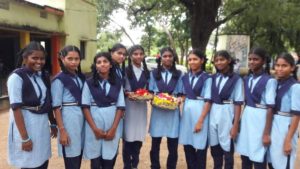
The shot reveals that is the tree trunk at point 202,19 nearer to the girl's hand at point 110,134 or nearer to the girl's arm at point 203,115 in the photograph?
the girl's arm at point 203,115

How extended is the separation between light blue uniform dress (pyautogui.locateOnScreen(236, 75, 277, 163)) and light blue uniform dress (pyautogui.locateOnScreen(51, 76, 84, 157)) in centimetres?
177

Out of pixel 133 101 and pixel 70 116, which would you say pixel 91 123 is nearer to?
pixel 70 116

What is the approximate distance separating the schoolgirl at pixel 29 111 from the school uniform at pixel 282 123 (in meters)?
2.26

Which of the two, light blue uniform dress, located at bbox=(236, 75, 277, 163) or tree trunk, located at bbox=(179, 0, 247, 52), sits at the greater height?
tree trunk, located at bbox=(179, 0, 247, 52)

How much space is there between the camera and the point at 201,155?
445 cm

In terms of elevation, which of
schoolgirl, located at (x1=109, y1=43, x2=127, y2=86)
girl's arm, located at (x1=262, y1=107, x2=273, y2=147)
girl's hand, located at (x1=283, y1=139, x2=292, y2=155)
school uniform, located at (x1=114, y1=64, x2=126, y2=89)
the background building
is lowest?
girl's hand, located at (x1=283, y1=139, x2=292, y2=155)

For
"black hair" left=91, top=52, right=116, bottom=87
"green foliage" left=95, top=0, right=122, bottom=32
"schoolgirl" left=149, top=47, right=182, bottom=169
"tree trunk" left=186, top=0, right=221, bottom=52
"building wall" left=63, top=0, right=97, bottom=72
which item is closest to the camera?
"black hair" left=91, top=52, right=116, bottom=87

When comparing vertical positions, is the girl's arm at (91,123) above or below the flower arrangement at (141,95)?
below

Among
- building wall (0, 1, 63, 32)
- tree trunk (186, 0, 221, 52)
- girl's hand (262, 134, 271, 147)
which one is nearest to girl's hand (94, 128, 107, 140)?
girl's hand (262, 134, 271, 147)

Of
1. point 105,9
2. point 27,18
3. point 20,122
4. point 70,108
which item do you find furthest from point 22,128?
point 105,9

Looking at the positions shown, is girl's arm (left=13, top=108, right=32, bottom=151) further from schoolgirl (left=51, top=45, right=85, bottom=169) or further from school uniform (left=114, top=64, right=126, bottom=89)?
school uniform (left=114, top=64, right=126, bottom=89)

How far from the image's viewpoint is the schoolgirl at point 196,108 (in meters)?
4.34

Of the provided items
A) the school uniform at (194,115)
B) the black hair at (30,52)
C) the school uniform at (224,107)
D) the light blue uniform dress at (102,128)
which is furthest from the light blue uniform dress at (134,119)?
the black hair at (30,52)

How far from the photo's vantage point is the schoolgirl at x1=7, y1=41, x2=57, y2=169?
332 centimetres
